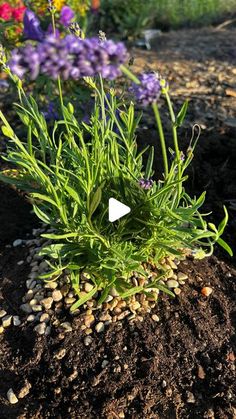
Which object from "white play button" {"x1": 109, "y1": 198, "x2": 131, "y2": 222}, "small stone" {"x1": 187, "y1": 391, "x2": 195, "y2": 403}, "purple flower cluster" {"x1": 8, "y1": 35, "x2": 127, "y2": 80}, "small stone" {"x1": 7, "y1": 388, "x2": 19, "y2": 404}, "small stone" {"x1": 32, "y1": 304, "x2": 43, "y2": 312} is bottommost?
"small stone" {"x1": 187, "y1": 391, "x2": 195, "y2": 403}

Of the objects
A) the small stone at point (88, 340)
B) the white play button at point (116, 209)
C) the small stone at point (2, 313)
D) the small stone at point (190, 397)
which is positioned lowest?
the small stone at point (190, 397)

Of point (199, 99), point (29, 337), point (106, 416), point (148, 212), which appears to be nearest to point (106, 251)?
point (148, 212)

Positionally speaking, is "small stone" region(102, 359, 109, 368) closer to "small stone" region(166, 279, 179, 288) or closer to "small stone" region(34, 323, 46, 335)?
"small stone" region(34, 323, 46, 335)

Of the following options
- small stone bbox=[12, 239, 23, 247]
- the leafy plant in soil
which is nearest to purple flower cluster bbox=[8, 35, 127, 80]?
the leafy plant in soil

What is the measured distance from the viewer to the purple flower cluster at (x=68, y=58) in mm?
1119

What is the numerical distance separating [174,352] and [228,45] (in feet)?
13.8

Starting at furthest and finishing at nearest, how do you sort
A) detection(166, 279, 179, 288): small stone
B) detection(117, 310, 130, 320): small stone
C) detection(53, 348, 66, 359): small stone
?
1. detection(166, 279, 179, 288): small stone
2. detection(117, 310, 130, 320): small stone
3. detection(53, 348, 66, 359): small stone

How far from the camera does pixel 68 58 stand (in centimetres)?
115

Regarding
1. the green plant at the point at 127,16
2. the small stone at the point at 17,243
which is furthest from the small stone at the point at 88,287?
the green plant at the point at 127,16

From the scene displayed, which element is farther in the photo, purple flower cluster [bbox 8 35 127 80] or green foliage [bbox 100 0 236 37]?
green foliage [bbox 100 0 236 37]

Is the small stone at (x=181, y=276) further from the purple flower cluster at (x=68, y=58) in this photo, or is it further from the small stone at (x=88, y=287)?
the purple flower cluster at (x=68, y=58)

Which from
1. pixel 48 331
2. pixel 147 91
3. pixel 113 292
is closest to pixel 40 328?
pixel 48 331

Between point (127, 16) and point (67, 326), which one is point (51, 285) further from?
point (127, 16)

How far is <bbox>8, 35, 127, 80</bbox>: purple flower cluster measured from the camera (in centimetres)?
112
